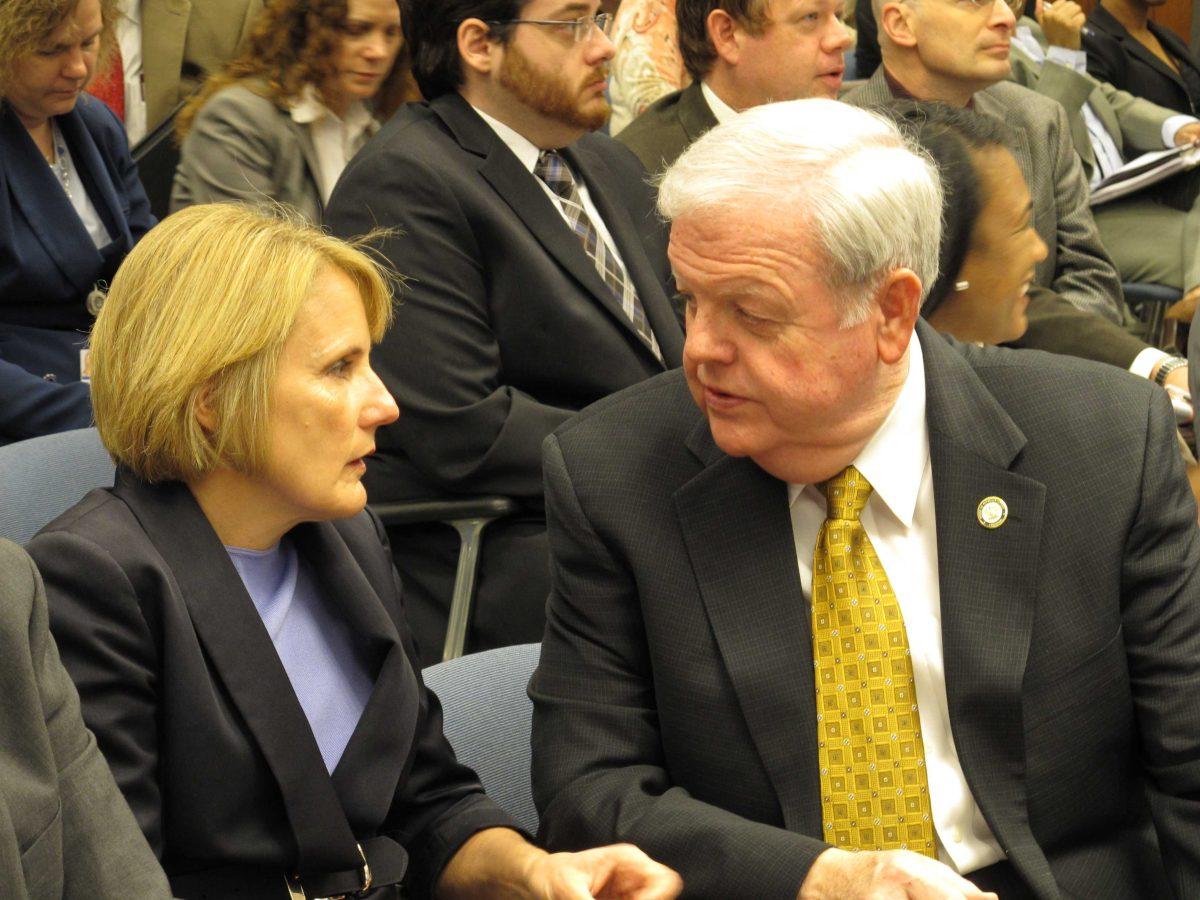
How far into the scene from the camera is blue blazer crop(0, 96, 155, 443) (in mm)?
3332

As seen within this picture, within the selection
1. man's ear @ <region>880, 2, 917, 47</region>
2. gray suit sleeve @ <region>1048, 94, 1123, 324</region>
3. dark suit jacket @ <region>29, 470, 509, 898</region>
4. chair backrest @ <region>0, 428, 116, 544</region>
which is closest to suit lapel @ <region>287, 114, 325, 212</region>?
man's ear @ <region>880, 2, 917, 47</region>

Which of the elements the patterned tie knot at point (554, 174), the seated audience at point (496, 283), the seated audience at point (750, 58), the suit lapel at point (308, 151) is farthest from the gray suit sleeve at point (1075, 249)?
the suit lapel at point (308, 151)

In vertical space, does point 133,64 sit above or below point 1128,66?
above

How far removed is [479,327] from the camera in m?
2.94

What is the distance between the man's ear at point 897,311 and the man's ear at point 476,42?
1.60 m

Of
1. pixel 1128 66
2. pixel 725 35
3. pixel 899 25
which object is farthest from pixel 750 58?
pixel 1128 66

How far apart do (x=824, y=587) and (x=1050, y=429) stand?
1.04 ft

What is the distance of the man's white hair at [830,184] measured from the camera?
169 centimetres

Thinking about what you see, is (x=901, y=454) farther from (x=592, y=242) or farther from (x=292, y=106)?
(x=292, y=106)

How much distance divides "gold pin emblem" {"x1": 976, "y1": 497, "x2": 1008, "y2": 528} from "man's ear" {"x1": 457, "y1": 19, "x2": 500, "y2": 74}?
170cm

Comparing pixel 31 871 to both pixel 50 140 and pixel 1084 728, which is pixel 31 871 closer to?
pixel 1084 728

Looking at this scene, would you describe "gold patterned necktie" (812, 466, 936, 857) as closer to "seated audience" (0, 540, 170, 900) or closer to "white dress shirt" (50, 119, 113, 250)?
"seated audience" (0, 540, 170, 900)

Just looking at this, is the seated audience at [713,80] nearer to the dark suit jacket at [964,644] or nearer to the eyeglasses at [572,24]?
the eyeglasses at [572,24]

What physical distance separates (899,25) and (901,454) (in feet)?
8.21
